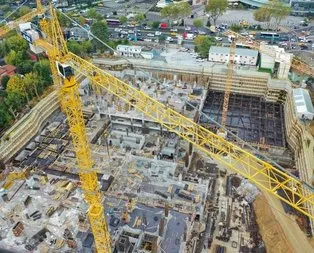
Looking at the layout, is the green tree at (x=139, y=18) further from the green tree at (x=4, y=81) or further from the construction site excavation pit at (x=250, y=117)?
the green tree at (x=4, y=81)

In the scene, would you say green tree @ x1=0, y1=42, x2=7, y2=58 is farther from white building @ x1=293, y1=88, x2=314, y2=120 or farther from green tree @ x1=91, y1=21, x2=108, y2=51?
white building @ x1=293, y1=88, x2=314, y2=120

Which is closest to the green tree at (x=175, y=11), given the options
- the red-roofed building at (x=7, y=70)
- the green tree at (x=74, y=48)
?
the green tree at (x=74, y=48)

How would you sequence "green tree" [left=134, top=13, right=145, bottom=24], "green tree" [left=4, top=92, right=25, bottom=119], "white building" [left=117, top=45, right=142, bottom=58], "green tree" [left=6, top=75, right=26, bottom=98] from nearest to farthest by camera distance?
"green tree" [left=4, top=92, right=25, bottom=119], "green tree" [left=6, top=75, right=26, bottom=98], "white building" [left=117, top=45, right=142, bottom=58], "green tree" [left=134, top=13, right=145, bottom=24]

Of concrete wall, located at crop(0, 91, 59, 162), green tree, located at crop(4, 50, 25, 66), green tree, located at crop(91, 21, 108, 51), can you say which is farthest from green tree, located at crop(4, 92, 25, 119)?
green tree, located at crop(91, 21, 108, 51)

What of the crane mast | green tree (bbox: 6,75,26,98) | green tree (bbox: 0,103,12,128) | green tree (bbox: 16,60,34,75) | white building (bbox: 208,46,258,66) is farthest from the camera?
white building (bbox: 208,46,258,66)

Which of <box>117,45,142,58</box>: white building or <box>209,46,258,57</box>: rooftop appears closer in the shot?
<box>209,46,258,57</box>: rooftop

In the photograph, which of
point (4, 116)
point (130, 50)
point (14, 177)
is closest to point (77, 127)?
point (14, 177)

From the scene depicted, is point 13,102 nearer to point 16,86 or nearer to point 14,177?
point 16,86
